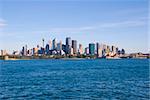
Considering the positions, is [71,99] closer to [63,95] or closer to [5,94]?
[63,95]

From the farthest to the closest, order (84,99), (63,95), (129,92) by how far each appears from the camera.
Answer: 1. (129,92)
2. (63,95)
3. (84,99)

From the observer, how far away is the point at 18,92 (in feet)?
104

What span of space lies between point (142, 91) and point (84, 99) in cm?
692

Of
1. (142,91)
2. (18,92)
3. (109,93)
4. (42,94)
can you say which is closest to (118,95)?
(109,93)

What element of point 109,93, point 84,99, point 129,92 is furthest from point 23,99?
point 129,92

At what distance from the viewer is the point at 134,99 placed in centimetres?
2753

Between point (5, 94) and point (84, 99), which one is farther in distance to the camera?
point (5, 94)

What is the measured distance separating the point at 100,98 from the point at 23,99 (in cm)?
636

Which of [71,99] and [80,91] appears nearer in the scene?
[71,99]

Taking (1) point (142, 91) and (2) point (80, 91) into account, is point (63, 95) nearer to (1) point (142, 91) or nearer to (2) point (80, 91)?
(2) point (80, 91)

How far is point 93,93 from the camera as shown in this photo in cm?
3066

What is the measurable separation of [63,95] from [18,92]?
4901mm

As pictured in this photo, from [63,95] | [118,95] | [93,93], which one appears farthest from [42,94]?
[118,95]

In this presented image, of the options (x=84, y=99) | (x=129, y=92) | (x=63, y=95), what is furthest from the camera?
(x=129, y=92)
